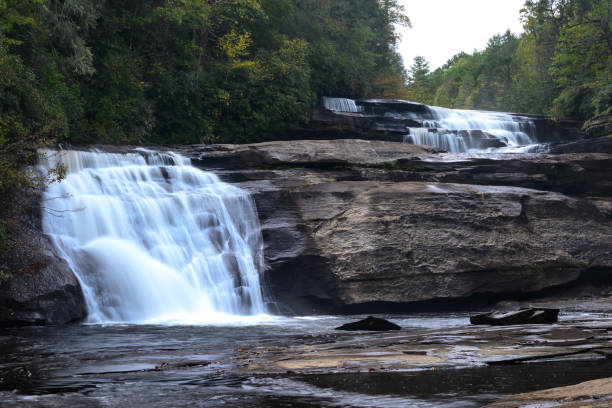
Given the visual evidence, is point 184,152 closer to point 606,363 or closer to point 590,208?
point 590,208

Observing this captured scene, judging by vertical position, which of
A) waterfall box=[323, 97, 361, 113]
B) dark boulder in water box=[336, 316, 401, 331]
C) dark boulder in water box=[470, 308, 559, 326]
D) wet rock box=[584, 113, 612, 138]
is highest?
waterfall box=[323, 97, 361, 113]

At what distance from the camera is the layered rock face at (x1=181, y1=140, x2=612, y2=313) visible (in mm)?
15109

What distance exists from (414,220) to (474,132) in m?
12.0

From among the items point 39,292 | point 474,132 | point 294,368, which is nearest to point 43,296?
point 39,292

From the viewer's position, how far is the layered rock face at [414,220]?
15.1 meters

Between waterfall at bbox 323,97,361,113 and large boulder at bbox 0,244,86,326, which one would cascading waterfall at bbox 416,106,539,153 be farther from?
large boulder at bbox 0,244,86,326

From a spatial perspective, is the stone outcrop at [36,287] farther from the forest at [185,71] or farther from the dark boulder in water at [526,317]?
the dark boulder in water at [526,317]

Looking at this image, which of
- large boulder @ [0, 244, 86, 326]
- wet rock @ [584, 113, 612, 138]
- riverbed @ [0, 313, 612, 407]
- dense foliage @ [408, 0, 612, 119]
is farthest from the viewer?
dense foliage @ [408, 0, 612, 119]

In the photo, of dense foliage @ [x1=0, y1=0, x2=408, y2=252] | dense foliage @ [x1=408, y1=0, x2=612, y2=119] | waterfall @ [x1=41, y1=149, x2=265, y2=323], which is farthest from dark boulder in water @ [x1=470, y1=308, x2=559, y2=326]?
dense foliage @ [x1=408, y1=0, x2=612, y2=119]

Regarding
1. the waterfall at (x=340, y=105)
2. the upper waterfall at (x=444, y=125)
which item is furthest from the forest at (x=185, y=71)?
the upper waterfall at (x=444, y=125)

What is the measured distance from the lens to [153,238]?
14.5m

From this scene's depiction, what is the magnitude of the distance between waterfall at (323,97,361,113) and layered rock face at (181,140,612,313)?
9795 mm

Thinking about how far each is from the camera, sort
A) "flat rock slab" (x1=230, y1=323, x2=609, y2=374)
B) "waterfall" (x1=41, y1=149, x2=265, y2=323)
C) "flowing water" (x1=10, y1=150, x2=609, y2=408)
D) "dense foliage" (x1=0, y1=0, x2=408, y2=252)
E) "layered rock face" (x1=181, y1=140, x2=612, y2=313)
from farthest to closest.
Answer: "dense foliage" (x1=0, y1=0, x2=408, y2=252)
"layered rock face" (x1=181, y1=140, x2=612, y2=313)
"waterfall" (x1=41, y1=149, x2=265, y2=323)
"flat rock slab" (x1=230, y1=323, x2=609, y2=374)
"flowing water" (x1=10, y1=150, x2=609, y2=408)

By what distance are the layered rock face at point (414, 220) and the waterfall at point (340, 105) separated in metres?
9.79
